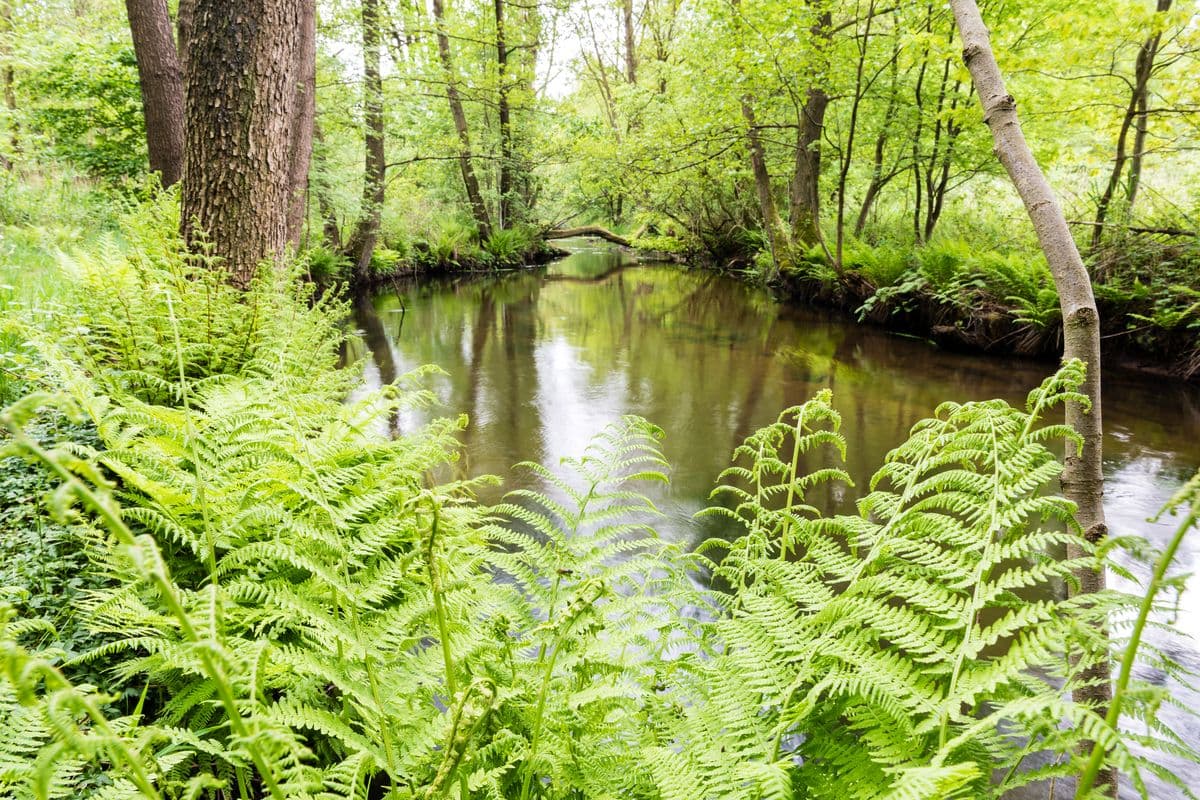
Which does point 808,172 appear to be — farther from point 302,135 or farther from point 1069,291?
point 1069,291

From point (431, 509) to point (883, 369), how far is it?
8.49 metres

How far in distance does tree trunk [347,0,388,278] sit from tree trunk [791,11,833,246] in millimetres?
7764

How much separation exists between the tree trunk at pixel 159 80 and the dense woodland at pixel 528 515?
3 centimetres

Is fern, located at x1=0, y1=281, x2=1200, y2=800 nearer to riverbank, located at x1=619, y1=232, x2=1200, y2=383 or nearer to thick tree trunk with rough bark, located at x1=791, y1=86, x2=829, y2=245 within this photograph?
riverbank, located at x1=619, y1=232, x2=1200, y2=383

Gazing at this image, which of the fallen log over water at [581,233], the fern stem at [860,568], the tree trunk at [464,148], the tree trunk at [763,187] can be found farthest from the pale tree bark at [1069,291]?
the fallen log over water at [581,233]

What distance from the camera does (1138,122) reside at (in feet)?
27.2

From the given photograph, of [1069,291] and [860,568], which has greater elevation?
[1069,291]

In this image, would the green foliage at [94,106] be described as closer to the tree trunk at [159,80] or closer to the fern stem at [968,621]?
the tree trunk at [159,80]

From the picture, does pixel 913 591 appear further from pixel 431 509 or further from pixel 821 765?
pixel 431 509

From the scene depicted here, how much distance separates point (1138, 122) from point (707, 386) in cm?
714

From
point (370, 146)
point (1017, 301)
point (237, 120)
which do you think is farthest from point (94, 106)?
point (1017, 301)

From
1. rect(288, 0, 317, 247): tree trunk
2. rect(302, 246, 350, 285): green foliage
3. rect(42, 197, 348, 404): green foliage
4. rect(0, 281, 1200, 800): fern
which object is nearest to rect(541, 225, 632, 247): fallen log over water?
rect(302, 246, 350, 285): green foliage

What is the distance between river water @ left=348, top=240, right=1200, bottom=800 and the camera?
5.08 metres

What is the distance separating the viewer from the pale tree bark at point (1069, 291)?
1.63m
